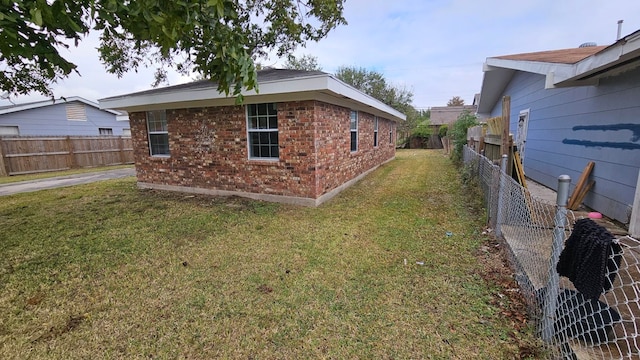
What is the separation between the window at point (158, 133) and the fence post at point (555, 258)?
853 centimetres

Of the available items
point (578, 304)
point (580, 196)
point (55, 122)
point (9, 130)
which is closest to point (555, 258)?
point (578, 304)

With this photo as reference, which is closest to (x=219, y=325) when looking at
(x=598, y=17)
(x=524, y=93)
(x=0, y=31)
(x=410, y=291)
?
(x=410, y=291)

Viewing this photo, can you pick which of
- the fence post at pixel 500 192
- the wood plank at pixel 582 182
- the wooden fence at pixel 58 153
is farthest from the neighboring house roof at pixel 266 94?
the wooden fence at pixel 58 153

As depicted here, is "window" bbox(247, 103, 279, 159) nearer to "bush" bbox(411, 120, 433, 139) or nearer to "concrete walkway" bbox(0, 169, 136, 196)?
"concrete walkway" bbox(0, 169, 136, 196)

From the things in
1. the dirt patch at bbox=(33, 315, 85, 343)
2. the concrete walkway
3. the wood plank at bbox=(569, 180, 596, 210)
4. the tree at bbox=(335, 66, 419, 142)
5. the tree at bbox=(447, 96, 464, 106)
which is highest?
the tree at bbox=(447, 96, 464, 106)

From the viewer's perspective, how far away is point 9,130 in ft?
47.4

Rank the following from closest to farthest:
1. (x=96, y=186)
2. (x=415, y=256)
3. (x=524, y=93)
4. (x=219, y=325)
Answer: (x=219, y=325), (x=415, y=256), (x=524, y=93), (x=96, y=186)

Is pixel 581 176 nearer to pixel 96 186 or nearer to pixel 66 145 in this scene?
pixel 96 186

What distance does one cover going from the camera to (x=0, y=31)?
2.91m

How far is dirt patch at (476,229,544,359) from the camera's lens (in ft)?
6.97

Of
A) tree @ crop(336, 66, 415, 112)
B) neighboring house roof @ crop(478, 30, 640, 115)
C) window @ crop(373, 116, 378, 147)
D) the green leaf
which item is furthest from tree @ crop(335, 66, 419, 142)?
the green leaf

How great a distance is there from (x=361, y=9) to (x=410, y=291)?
1031 centimetres

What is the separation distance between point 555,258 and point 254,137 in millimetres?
6056

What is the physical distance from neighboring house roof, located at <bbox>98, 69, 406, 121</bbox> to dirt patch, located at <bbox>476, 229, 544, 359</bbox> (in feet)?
12.7
